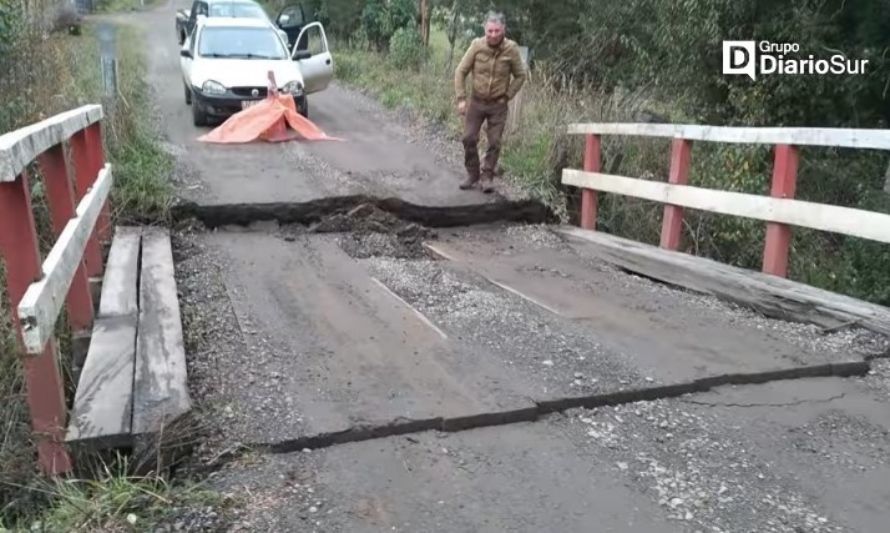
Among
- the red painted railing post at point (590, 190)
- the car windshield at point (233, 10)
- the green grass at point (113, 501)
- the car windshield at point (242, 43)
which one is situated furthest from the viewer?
the car windshield at point (233, 10)

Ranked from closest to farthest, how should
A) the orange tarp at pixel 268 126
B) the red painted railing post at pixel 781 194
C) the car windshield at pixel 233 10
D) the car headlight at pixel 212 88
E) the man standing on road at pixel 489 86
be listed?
the red painted railing post at pixel 781 194, the man standing on road at pixel 489 86, the orange tarp at pixel 268 126, the car headlight at pixel 212 88, the car windshield at pixel 233 10

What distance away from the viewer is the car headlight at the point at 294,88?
1289cm

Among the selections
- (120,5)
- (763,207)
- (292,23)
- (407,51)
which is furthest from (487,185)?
(120,5)

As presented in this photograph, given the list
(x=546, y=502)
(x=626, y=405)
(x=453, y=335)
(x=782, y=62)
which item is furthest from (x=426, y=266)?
(x=782, y=62)

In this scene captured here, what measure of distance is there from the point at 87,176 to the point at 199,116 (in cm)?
705

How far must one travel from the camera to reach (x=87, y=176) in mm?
5805

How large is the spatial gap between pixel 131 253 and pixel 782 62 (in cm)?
810

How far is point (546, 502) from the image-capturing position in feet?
10.1

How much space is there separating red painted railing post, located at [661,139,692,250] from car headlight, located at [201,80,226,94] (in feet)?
25.7

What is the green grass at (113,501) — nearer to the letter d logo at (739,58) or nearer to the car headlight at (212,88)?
the letter d logo at (739,58)

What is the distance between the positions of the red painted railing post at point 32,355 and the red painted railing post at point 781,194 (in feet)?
15.7

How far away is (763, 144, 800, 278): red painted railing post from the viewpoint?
5.69 metres

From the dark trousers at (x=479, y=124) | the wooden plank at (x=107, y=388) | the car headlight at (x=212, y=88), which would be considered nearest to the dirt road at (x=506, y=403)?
the wooden plank at (x=107, y=388)

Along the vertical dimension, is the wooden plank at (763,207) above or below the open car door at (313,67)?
below
